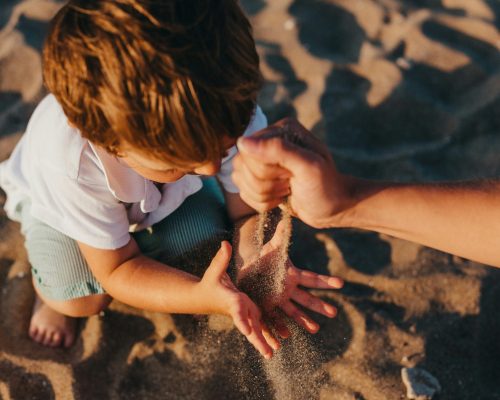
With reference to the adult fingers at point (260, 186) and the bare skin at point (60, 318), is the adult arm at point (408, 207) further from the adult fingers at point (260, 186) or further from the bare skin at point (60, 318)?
the bare skin at point (60, 318)

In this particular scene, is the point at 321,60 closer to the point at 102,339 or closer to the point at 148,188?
the point at 148,188

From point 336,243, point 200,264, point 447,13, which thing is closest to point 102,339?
point 200,264

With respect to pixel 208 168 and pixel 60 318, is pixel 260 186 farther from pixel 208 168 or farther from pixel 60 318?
pixel 60 318

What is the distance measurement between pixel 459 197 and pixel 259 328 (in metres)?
0.61

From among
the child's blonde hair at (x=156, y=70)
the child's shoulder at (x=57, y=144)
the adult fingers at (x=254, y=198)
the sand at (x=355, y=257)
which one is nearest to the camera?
the child's blonde hair at (x=156, y=70)

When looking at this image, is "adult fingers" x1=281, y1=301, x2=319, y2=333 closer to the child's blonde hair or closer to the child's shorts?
the child's shorts

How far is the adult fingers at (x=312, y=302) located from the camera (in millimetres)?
1672

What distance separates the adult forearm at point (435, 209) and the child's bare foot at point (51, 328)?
111cm

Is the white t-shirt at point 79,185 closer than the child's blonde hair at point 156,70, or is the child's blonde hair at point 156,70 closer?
the child's blonde hair at point 156,70

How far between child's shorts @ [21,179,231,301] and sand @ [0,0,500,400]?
186 mm

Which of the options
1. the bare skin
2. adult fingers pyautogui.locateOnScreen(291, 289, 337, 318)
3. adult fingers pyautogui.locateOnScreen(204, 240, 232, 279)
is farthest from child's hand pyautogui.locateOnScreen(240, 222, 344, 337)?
the bare skin

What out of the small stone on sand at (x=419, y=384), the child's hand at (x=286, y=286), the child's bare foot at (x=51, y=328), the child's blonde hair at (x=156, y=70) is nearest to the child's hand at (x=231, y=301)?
the child's hand at (x=286, y=286)

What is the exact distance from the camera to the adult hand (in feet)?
3.52

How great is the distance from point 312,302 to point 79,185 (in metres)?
0.78
